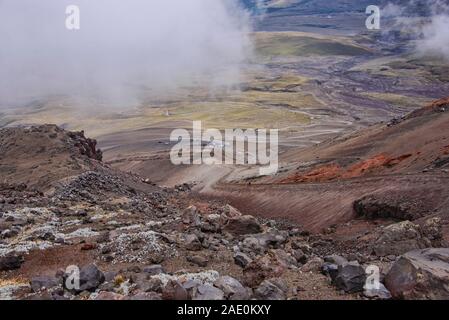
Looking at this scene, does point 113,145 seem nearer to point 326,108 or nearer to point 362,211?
point 326,108

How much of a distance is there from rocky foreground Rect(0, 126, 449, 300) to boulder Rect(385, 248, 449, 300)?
26 millimetres

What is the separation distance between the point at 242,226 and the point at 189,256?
6.14 meters

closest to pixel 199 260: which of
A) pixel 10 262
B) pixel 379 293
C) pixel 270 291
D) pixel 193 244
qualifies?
pixel 193 244

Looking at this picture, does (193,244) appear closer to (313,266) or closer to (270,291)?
(313,266)

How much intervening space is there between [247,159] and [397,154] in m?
31.1

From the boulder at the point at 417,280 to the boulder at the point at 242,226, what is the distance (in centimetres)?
1015

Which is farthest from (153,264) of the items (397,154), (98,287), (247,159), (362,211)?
(247,159)

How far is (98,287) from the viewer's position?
14.8m

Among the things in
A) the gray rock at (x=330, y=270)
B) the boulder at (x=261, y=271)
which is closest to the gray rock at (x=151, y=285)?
the boulder at (x=261, y=271)

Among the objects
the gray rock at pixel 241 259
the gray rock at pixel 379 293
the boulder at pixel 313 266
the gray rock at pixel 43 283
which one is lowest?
the gray rock at pixel 241 259

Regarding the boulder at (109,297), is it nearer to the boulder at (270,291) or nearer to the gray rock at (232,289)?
the gray rock at (232,289)

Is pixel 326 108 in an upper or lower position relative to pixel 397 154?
lower

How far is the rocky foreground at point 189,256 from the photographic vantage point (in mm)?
13398

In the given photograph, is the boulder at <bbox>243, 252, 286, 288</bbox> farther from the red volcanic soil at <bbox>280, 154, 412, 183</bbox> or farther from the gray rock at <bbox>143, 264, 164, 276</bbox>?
the red volcanic soil at <bbox>280, 154, 412, 183</bbox>
